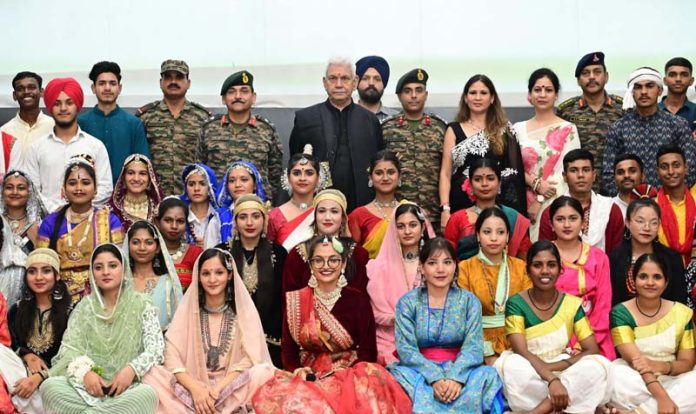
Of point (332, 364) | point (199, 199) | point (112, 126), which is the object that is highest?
point (112, 126)

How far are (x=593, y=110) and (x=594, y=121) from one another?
91mm

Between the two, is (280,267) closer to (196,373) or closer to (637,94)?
(196,373)

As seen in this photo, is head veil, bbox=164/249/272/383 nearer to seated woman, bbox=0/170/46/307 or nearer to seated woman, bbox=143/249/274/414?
seated woman, bbox=143/249/274/414

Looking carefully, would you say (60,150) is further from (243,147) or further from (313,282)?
(313,282)

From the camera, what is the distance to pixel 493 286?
7.20 metres

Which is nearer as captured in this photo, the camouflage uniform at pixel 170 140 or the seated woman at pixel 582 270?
the seated woman at pixel 582 270

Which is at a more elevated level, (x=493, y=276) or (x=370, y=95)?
(x=370, y=95)

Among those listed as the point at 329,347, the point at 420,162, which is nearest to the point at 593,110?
the point at 420,162

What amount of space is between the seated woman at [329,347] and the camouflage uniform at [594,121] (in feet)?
7.40

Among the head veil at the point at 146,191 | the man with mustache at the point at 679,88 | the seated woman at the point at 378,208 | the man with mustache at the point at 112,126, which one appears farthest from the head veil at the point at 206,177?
the man with mustache at the point at 679,88

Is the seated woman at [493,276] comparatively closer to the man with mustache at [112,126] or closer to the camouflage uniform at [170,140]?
the camouflage uniform at [170,140]

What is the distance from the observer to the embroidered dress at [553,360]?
661 cm

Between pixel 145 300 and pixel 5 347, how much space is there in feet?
2.58

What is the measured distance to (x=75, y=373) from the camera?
666cm
